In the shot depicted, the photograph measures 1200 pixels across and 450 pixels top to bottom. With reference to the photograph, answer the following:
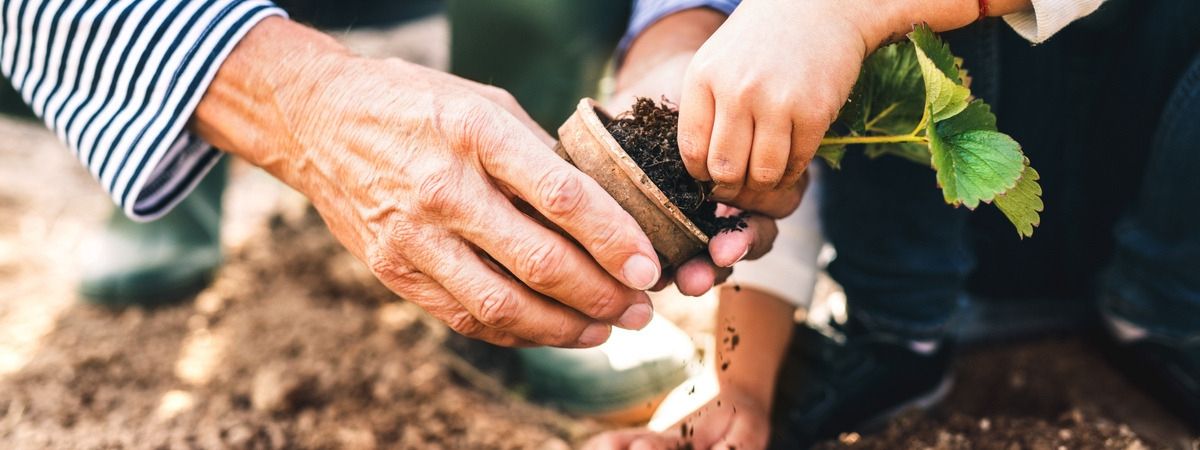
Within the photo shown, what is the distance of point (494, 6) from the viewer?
2240 mm

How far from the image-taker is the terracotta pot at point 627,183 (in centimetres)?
119

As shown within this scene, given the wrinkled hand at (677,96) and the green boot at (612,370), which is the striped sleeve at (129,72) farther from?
the green boot at (612,370)

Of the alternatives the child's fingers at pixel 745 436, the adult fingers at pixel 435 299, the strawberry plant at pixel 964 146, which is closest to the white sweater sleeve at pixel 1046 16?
the strawberry plant at pixel 964 146

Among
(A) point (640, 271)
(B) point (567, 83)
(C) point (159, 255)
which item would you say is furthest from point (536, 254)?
(C) point (159, 255)

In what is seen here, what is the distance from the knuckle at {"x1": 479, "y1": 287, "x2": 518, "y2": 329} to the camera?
4.12ft

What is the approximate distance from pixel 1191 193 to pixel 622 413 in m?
1.33

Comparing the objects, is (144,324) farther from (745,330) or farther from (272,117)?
(745,330)

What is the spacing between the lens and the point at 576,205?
117cm

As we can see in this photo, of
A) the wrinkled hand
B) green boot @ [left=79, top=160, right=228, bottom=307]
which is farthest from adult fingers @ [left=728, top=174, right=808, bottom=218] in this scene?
green boot @ [left=79, top=160, right=228, bottom=307]

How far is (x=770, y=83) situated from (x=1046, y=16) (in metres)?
0.45

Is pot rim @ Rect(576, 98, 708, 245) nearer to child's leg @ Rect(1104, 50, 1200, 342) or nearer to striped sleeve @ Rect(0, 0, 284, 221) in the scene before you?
striped sleeve @ Rect(0, 0, 284, 221)

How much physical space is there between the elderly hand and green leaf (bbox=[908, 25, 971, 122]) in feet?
1.47

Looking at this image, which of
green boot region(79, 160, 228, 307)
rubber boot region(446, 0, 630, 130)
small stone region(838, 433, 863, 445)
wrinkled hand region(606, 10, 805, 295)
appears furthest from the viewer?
green boot region(79, 160, 228, 307)

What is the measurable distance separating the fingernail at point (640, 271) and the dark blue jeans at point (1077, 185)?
0.78 meters
